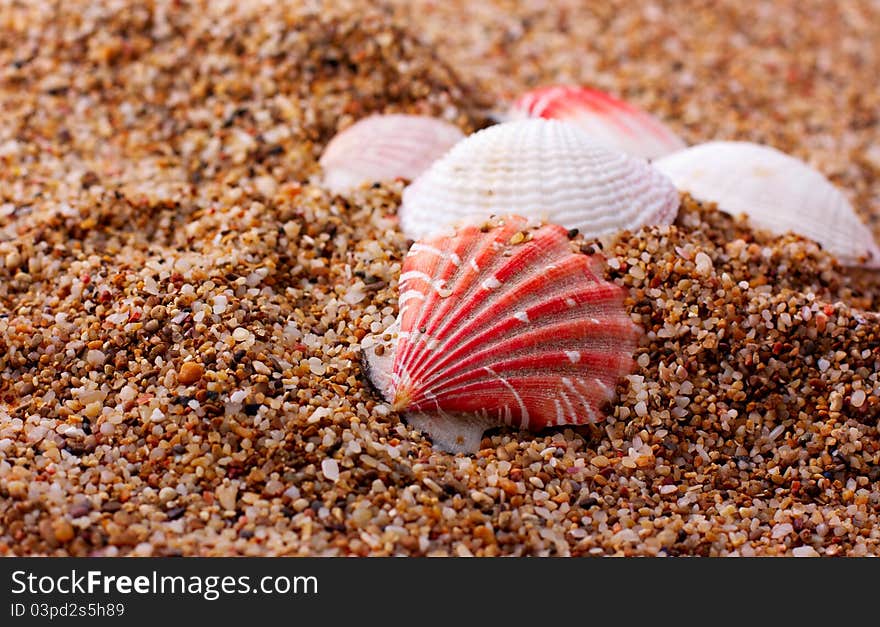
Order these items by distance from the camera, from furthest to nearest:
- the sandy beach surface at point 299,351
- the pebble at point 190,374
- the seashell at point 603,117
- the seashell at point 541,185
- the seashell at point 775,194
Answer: the seashell at point 603,117 < the seashell at point 775,194 < the seashell at point 541,185 < the pebble at point 190,374 < the sandy beach surface at point 299,351

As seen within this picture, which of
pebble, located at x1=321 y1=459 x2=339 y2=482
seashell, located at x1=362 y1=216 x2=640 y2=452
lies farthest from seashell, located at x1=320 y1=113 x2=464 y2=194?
pebble, located at x1=321 y1=459 x2=339 y2=482

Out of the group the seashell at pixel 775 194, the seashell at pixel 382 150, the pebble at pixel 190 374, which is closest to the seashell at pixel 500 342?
the pebble at pixel 190 374

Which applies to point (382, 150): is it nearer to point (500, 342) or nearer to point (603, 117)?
point (603, 117)

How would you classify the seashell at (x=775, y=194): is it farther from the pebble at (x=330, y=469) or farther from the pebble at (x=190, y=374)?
the pebble at (x=190, y=374)

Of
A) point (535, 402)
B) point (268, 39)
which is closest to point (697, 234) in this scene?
point (535, 402)

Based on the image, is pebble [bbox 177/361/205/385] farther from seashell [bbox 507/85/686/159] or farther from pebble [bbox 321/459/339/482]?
seashell [bbox 507/85/686/159]

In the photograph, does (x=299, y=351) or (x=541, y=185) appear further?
(x=541, y=185)

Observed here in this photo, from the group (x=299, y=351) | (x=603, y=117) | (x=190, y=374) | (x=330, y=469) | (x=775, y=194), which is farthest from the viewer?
(x=603, y=117)

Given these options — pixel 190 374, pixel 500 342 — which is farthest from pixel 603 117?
pixel 190 374
